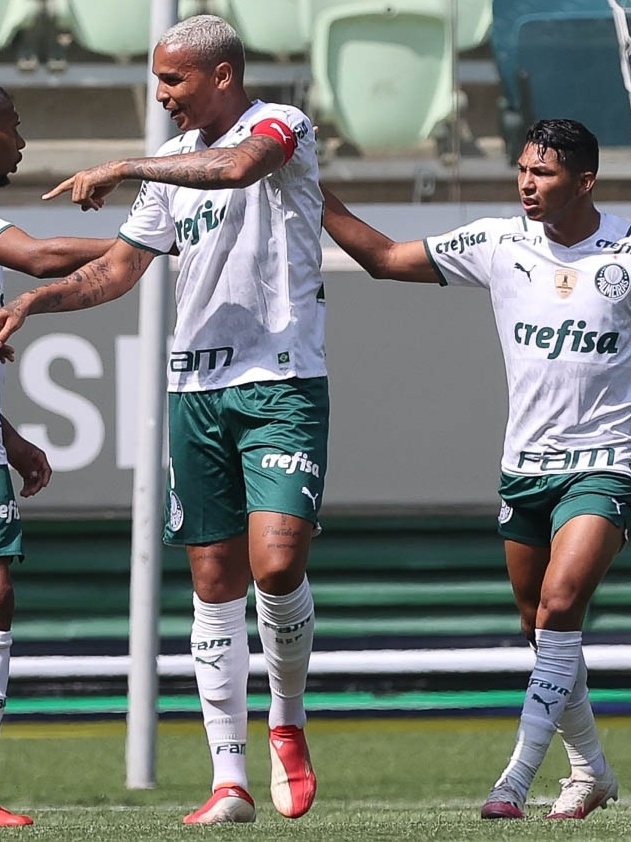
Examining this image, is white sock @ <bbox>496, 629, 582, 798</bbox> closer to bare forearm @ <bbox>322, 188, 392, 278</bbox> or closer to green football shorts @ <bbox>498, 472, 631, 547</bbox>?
green football shorts @ <bbox>498, 472, 631, 547</bbox>

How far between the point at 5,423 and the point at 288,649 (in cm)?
101

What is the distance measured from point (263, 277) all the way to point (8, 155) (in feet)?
2.64

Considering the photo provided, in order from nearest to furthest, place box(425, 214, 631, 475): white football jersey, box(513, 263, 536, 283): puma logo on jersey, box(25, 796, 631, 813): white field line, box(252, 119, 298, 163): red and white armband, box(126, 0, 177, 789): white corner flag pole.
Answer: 1. box(252, 119, 298, 163): red and white armband
2. box(425, 214, 631, 475): white football jersey
3. box(513, 263, 536, 283): puma logo on jersey
4. box(25, 796, 631, 813): white field line
5. box(126, 0, 177, 789): white corner flag pole

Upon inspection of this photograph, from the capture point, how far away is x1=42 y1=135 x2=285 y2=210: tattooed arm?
14.0 feet

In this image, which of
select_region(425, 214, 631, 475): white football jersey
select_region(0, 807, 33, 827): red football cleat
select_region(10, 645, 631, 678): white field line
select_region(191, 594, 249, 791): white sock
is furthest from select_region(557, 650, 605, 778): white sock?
select_region(10, 645, 631, 678): white field line

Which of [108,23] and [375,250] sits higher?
[375,250]

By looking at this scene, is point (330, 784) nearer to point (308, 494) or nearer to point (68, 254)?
point (308, 494)

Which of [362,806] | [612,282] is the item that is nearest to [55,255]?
[612,282]

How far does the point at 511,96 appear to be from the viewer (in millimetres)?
7754

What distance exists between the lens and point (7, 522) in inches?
188

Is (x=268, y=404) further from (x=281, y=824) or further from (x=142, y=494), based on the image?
(x=142, y=494)

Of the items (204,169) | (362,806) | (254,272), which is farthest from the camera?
(362,806)

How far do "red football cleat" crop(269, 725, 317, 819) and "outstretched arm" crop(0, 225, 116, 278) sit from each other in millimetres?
1382

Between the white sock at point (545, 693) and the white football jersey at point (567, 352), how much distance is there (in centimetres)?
45
